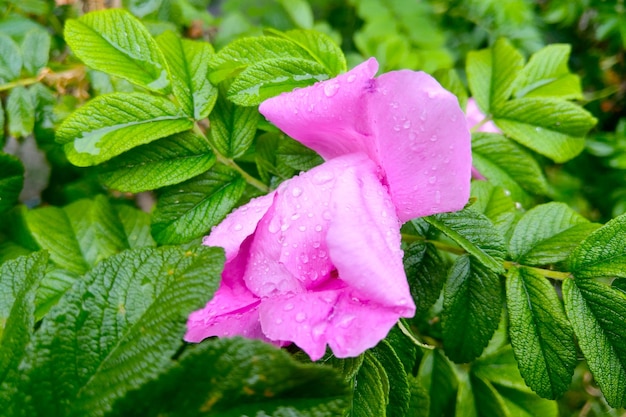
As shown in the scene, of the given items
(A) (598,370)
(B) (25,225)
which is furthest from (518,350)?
(B) (25,225)

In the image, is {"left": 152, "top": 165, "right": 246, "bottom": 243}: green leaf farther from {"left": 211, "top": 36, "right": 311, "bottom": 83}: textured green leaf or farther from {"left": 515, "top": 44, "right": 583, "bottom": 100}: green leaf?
{"left": 515, "top": 44, "right": 583, "bottom": 100}: green leaf

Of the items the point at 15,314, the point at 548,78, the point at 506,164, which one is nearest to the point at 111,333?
the point at 15,314

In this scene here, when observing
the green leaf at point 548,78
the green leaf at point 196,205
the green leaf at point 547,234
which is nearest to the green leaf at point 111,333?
the green leaf at point 196,205

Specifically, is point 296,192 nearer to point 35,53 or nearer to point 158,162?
point 158,162

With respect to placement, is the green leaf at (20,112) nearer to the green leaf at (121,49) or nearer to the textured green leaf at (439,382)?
the green leaf at (121,49)

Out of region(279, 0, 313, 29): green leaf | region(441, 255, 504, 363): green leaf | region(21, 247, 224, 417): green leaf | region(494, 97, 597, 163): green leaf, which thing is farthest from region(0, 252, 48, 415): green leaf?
region(279, 0, 313, 29): green leaf

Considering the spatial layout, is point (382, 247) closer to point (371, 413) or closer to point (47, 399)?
point (371, 413)
